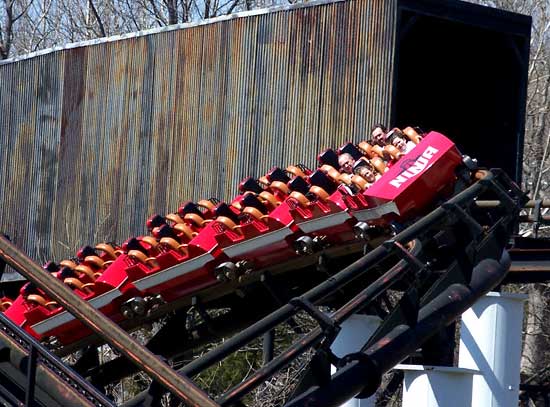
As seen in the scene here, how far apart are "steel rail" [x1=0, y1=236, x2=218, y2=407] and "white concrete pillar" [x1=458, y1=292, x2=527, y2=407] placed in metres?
6.98

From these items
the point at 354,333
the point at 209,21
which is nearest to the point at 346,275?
the point at 354,333

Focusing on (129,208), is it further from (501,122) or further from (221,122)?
(501,122)

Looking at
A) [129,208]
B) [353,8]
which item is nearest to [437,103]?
[353,8]

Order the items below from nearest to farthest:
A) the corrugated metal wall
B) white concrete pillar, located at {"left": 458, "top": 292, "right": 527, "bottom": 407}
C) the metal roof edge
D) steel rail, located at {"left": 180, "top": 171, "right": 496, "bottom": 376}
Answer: steel rail, located at {"left": 180, "top": 171, "right": 496, "bottom": 376} < white concrete pillar, located at {"left": 458, "top": 292, "right": 527, "bottom": 407} < the corrugated metal wall < the metal roof edge

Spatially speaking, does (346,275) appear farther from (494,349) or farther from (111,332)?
(494,349)

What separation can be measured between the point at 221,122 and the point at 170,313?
4.93m

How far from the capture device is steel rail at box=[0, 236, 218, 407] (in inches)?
227

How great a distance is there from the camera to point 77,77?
18312 millimetres

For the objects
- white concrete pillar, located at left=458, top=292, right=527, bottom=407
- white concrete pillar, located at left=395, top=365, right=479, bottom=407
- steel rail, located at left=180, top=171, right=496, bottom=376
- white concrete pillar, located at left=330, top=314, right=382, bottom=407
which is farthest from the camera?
white concrete pillar, located at left=330, top=314, right=382, bottom=407

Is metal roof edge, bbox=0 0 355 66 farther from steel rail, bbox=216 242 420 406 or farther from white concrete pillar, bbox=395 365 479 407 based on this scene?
steel rail, bbox=216 242 420 406

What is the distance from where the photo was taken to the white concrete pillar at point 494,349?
12453 mm

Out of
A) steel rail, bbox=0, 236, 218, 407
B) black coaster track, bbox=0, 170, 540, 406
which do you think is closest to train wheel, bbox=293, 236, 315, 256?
black coaster track, bbox=0, 170, 540, 406

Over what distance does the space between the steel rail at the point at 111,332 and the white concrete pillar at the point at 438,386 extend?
5.34 metres

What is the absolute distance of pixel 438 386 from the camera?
1095cm
